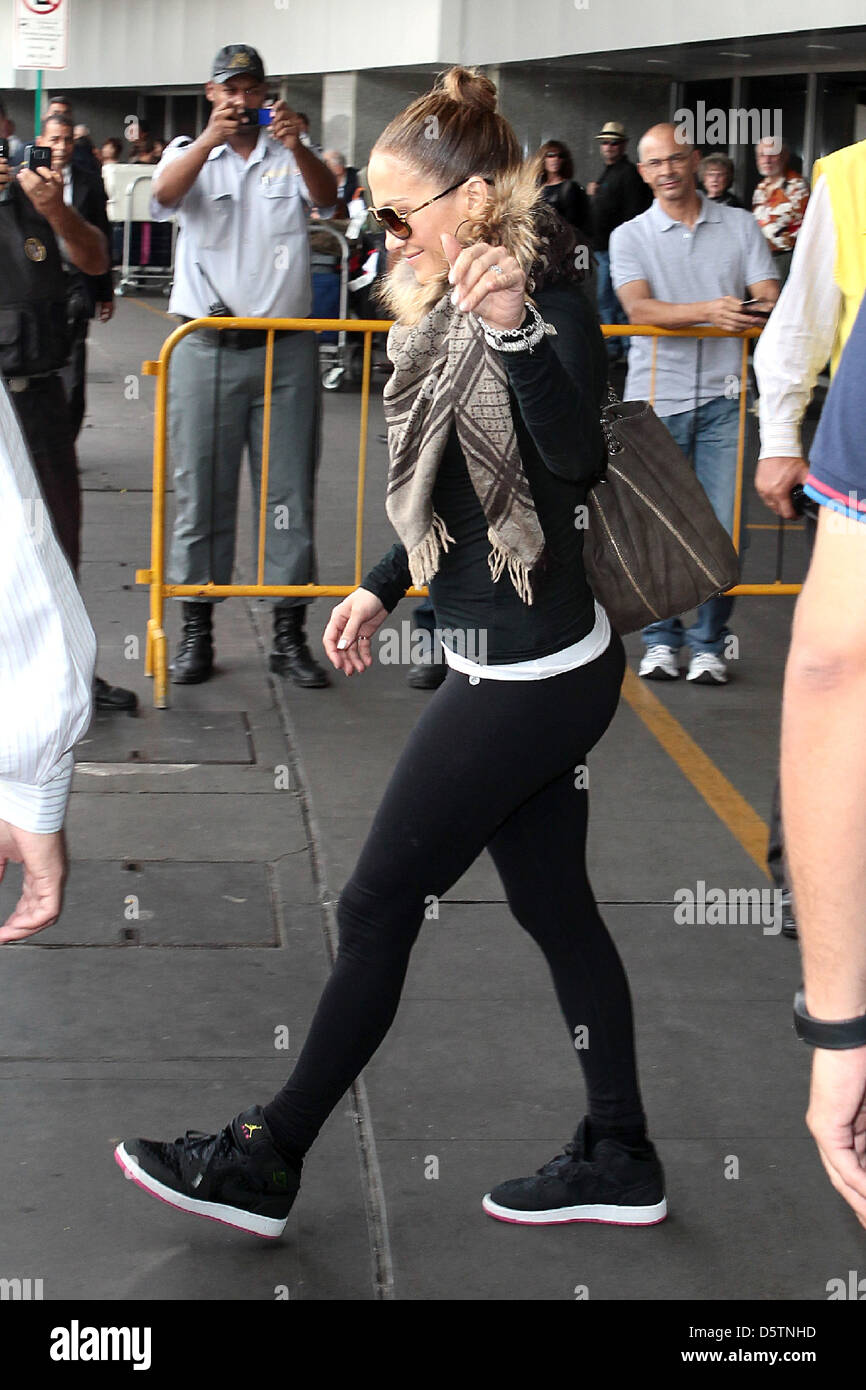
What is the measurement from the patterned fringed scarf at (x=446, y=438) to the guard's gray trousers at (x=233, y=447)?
12.9ft

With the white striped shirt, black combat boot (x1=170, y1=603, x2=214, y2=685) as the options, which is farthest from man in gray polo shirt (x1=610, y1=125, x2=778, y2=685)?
the white striped shirt

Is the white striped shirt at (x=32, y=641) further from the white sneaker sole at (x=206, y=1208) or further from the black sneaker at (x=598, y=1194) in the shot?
the black sneaker at (x=598, y=1194)

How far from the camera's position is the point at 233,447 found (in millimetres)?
7004

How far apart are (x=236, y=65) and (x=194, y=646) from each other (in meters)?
2.36

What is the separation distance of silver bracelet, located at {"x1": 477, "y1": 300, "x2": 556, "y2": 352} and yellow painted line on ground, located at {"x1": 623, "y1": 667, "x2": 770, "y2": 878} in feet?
9.49

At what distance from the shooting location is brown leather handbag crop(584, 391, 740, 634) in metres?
3.19

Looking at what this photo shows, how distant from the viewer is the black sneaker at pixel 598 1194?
3.35 m

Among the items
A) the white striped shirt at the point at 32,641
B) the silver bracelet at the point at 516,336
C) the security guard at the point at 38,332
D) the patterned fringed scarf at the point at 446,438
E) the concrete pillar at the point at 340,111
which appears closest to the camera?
the white striped shirt at the point at 32,641

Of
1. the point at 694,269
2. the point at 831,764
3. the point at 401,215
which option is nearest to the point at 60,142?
the point at 694,269

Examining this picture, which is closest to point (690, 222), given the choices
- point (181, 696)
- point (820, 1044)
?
point (181, 696)

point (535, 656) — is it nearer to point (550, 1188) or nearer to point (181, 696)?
point (550, 1188)

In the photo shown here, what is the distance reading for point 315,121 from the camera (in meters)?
28.4

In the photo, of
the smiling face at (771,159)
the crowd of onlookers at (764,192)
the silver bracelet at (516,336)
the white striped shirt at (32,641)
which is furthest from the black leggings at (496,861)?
the smiling face at (771,159)

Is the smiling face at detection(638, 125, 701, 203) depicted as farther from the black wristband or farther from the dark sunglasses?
the black wristband
